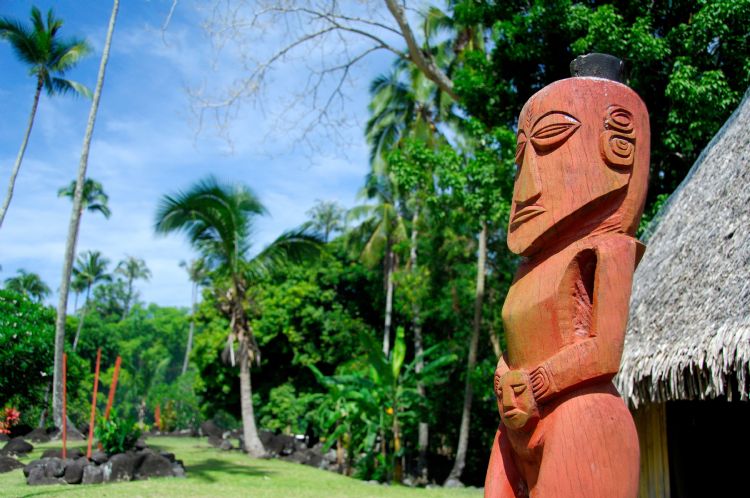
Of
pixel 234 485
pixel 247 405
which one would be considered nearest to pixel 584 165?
pixel 234 485

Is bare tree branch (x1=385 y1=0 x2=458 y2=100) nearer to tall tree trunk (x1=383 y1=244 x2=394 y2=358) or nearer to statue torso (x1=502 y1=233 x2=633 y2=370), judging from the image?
tall tree trunk (x1=383 y1=244 x2=394 y2=358)

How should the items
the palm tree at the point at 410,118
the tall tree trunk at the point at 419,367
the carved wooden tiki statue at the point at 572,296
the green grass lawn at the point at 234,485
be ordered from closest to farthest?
the carved wooden tiki statue at the point at 572,296
the green grass lawn at the point at 234,485
the tall tree trunk at the point at 419,367
the palm tree at the point at 410,118

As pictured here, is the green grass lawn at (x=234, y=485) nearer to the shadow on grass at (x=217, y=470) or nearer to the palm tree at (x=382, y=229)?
the shadow on grass at (x=217, y=470)

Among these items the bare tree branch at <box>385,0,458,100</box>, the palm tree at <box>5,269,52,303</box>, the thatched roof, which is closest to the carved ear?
the thatched roof

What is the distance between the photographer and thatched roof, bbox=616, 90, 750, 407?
15.0ft

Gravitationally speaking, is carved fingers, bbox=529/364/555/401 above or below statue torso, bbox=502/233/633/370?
below

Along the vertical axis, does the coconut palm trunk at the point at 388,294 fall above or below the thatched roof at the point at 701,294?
above

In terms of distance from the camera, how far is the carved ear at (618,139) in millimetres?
2992

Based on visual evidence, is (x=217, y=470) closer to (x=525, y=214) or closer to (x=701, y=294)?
(x=701, y=294)

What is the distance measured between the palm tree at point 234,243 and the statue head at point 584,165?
10933 millimetres

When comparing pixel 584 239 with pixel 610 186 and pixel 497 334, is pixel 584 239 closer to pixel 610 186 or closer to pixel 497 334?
pixel 610 186

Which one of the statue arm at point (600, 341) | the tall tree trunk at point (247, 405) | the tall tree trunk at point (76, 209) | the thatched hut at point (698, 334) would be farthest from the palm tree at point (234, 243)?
the statue arm at point (600, 341)

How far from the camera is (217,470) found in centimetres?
1275

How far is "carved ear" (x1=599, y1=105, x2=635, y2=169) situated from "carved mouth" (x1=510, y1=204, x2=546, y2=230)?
1.20 feet
